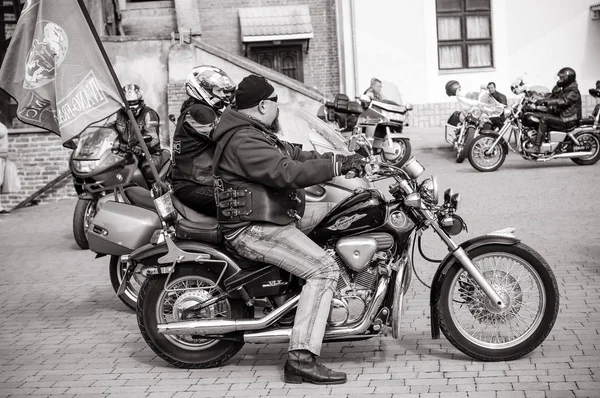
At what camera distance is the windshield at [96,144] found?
1043cm

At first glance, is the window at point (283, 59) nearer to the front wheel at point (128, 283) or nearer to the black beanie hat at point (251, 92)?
the front wheel at point (128, 283)

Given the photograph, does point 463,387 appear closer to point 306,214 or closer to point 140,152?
point 306,214

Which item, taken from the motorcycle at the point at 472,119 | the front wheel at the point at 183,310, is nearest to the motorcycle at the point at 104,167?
the front wheel at the point at 183,310

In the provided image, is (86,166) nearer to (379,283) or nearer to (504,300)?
(379,283)

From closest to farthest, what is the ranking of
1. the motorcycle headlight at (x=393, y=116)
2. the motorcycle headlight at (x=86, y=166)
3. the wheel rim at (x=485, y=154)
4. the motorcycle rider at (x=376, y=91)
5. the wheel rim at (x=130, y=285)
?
1. the wheel rim at (x=130, y=285)
2. the motorcycle headlight at (x=86, y=166)
3. the wheel rim at (x=485, y=154)
4. the motorcycle headlight at (x=393, y=116)
5. the motorcycle rider at (x=376, y=91)

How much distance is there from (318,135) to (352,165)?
2257mm

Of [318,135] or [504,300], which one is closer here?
[504,300]

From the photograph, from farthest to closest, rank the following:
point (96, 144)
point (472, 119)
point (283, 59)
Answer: point (283, 59) → point (472, 119) → point (96, 144)

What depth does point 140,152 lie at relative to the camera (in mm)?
10102

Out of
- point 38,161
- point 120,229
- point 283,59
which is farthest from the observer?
point 283,59

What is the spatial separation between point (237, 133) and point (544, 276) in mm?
1979

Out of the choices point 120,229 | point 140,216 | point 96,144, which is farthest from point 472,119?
point 120,229

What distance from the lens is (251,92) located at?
221 inches

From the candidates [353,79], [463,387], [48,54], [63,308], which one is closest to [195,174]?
[48,54]
